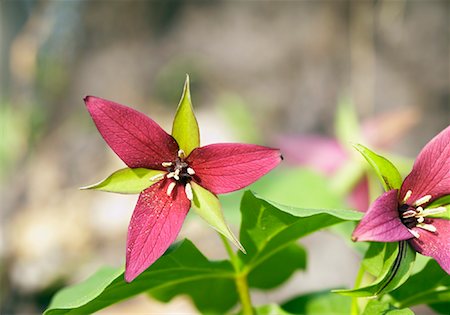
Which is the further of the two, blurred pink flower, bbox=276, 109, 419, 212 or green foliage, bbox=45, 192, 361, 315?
blurred pink flower, bbox=276, 109, 419, 212

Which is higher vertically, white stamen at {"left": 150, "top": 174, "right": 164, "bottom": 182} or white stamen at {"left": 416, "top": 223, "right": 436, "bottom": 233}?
white stamen at {"left": 150, "top": 174, "right": 164, "bottom": 182}

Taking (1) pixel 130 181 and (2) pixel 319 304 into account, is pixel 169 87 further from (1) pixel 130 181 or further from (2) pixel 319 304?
(1) pixel 130 181

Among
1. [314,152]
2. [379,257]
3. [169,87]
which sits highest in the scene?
[379,257]

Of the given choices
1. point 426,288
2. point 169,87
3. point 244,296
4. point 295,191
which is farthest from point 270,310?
point 169,87

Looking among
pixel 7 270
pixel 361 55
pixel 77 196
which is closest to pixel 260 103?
pixel 361 55

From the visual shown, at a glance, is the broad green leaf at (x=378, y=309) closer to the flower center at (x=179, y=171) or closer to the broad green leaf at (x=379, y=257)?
the broad green leaf at (x=379, y=257)

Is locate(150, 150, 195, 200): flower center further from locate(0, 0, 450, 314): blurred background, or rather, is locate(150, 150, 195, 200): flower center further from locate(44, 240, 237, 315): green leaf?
locate(0, 0, 450, 314): blurred background

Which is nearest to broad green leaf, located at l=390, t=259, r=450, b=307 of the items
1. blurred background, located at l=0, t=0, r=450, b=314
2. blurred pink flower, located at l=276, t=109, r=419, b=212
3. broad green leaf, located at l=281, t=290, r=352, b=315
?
broad green leaf, located at l=281, t=290, r=352, b=315

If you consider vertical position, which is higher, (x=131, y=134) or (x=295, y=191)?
(x=131, y=134)
